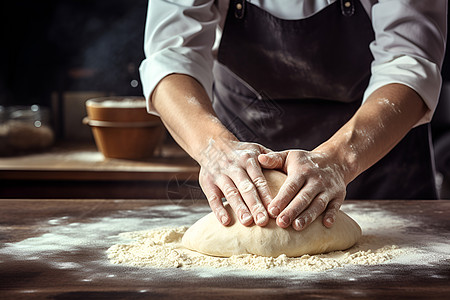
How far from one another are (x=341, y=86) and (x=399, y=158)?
0.34m

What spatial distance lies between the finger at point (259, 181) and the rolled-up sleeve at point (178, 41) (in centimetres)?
42

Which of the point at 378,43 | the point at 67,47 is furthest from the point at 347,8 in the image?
the point at 67,47

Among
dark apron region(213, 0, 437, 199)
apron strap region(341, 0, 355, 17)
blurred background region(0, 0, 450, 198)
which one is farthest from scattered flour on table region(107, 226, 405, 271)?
blurred background region(0, 0, 450, 198)

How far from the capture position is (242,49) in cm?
180

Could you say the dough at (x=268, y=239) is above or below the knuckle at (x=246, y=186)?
below

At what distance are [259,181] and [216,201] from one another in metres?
0.11

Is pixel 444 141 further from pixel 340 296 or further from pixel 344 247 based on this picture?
pixel 340 296

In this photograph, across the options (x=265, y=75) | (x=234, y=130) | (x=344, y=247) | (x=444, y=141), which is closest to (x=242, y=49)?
(x=265, y=75)

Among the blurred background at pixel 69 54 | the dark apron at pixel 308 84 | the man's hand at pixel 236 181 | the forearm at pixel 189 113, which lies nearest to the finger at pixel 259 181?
the man's hand at pixel 236 181

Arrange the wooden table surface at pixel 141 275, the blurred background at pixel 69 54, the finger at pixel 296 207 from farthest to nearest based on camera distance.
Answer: the blurred background at pixel 69 54
the finger at pixel 296 207
the wooden table surface at pixel 141 275

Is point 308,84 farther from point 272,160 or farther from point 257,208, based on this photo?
point 257,208

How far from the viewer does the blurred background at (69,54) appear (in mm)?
3385

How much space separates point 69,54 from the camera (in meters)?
3.51

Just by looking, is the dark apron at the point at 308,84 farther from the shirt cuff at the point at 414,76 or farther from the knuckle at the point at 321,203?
the knuckle at the point at 321,203
